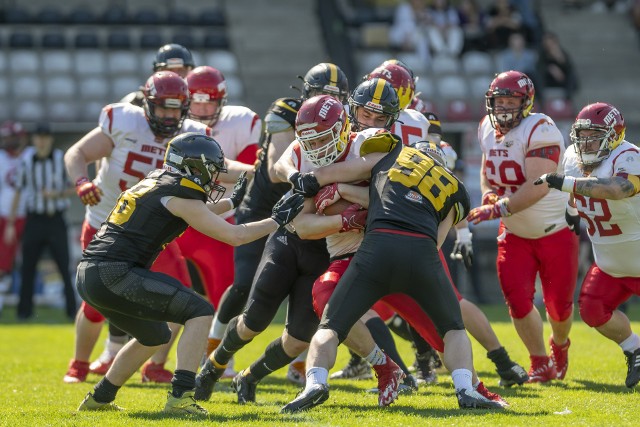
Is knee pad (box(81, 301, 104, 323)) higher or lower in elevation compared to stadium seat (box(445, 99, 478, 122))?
lower

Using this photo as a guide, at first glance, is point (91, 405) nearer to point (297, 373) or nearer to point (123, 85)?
point (297, 373)

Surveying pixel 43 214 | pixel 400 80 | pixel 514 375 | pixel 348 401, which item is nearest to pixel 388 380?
pixel 348 401

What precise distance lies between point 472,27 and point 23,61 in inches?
258

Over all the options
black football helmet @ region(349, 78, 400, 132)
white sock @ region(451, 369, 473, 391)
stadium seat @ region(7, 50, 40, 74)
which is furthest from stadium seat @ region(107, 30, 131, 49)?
white sock @ region(451, 369, 473, 391)

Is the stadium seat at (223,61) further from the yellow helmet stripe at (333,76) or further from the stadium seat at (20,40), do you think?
the yellow helmet stripe at (333,76)

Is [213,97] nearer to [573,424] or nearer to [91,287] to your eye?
[91,287]

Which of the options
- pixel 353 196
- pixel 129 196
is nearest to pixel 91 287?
pixel 129 196

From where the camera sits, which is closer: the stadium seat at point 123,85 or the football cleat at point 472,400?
the football cleat at point 472,400

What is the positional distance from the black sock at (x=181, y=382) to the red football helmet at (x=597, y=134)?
2.74 metres

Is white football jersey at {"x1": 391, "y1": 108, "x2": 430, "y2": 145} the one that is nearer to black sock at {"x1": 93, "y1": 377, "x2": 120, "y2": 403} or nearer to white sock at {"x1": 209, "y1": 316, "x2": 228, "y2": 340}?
white sock at {"x1": 209, "y1": 316, "x2": 228, "y2": 340}

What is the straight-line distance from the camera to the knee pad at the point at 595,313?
706cm

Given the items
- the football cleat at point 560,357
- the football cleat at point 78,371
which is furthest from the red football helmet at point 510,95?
the football cleat at point 78,371

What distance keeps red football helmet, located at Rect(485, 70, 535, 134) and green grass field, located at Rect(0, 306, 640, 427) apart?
1.66 meters

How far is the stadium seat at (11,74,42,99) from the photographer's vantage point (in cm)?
1583
